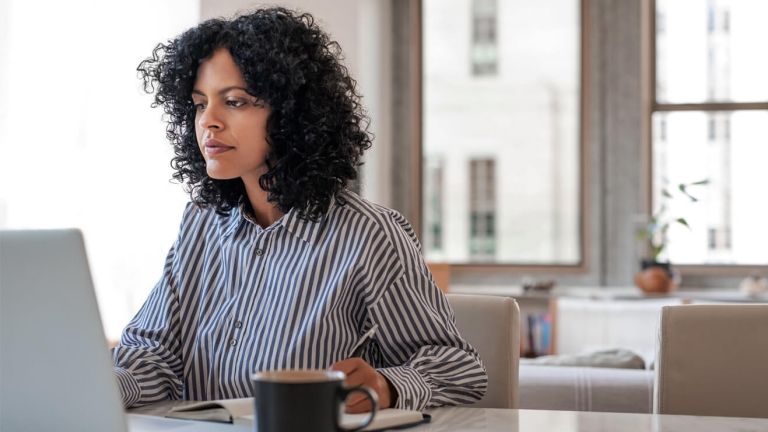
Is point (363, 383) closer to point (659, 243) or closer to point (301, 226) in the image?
point (301, 226)

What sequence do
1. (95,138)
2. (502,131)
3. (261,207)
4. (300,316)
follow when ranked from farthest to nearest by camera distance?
(502,131)
(95,138)
(261,207)
(300,316)

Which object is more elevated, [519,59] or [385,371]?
[519,59]

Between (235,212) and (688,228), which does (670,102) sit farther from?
(235,212)

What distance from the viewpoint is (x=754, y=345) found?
149cm

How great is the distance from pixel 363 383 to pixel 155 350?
1.27 ft

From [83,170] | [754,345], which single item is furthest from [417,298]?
[83,170]

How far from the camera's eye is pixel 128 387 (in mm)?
1260

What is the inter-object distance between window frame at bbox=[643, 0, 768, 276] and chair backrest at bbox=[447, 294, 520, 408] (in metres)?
4.50

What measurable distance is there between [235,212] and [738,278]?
5.01 metres

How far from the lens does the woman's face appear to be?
137 cm

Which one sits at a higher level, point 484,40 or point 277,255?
point 484,40

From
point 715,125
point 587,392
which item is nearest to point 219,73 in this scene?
point 587,392

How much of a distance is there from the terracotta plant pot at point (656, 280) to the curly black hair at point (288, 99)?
166 inches

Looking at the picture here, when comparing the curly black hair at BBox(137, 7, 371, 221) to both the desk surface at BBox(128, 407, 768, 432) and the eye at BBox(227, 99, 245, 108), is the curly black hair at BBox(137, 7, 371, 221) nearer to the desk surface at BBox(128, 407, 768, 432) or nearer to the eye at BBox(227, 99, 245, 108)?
the eye at BBox(227, 99, 245, 108)
